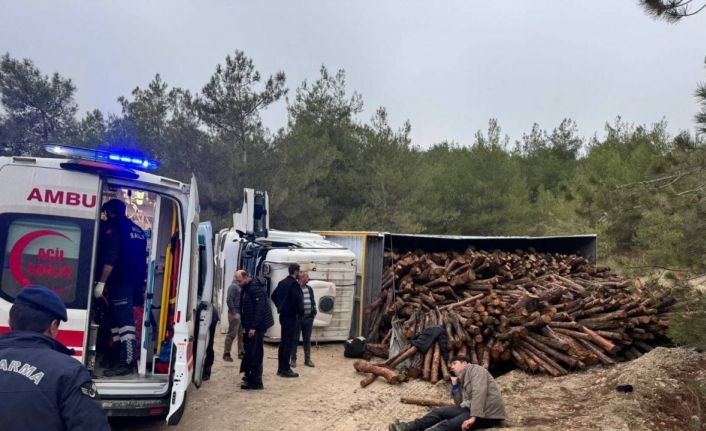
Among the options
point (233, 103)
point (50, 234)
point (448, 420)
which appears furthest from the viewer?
point (233, 103)

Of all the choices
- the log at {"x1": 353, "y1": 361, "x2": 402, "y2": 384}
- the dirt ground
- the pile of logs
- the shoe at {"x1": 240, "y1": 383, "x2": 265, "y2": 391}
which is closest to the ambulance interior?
the dirt ground

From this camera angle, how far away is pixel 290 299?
9.83 meters

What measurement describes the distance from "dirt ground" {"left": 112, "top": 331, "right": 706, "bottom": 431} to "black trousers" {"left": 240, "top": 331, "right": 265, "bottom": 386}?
25cm

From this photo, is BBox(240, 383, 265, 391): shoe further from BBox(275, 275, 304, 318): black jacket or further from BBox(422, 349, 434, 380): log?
BBox(422, 349, 434, 380): log

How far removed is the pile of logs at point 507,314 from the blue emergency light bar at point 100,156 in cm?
552

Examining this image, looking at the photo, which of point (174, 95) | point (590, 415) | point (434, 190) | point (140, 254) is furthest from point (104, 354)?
point (434, 190)

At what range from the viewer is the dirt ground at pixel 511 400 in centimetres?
732

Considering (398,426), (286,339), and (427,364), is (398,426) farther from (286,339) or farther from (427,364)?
(286,339)

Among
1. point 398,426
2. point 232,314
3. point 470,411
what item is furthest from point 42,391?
point 232,314

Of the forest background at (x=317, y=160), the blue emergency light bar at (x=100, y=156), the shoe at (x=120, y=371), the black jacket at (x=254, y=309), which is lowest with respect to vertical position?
the shoe at (x=120, y=371)

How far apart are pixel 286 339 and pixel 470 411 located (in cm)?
381

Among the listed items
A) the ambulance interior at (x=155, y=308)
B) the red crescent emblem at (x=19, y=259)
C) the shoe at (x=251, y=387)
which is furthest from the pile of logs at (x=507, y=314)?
the red crescent emblem at (x=19, y=259)

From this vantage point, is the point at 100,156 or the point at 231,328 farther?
the point at 231,328

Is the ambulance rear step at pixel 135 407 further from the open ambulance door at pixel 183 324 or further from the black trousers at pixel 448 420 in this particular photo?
the black trousers at pixel 448 420
